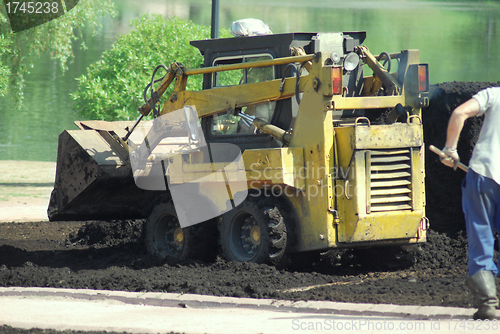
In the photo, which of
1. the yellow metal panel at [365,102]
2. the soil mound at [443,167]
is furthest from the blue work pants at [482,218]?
the soil mound at [443,167]

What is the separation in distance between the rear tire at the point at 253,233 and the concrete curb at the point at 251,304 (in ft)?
4.91

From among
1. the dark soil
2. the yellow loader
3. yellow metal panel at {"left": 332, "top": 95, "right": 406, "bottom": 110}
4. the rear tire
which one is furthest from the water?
yellow metal panel at {"left": 332, "top": 95, "right": 406, "bottom": 110}

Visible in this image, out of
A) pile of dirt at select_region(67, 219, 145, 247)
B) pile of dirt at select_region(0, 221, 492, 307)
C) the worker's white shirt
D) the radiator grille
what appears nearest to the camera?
the worker's white shirt

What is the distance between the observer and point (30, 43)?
17.5m

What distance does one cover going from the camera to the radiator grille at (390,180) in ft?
22.2

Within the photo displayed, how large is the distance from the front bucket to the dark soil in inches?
27.5

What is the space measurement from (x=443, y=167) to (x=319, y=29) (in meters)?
57.2

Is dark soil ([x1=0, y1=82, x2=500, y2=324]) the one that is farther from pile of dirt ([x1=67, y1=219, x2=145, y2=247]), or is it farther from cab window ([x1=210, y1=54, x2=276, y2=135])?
cab window ([x1=210, y1=54, x2=276, y2=135])

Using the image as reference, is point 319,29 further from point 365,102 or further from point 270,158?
point 270,158

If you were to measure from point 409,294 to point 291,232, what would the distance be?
1.78m

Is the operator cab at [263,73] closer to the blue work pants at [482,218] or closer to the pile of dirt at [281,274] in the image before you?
the pile of dirt at [281,274]

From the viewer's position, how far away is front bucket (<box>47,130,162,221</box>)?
28.0 ft

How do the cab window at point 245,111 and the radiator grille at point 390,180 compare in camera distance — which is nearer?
the radiator grille at point 390,180

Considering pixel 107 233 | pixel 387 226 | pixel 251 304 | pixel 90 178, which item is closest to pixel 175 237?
pixel 90 178
